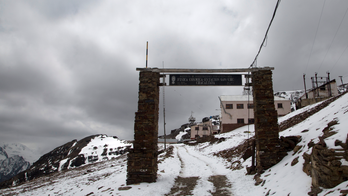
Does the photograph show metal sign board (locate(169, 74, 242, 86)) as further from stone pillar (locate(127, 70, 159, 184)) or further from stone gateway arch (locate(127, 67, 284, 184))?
stone pillar (locate(127, 70, 159, 184))

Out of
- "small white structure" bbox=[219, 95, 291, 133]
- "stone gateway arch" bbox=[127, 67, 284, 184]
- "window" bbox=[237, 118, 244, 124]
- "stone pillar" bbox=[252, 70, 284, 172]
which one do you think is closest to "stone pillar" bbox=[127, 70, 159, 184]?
"stone gateway arch" bbox=[127, 67, 284, 184]

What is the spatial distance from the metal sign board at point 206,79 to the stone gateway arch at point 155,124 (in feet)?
1.47

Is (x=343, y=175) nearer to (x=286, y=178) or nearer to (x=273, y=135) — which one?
(x=286, y=178)

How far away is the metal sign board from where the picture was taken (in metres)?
12.1

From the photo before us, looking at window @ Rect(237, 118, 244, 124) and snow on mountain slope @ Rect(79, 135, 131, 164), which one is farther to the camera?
snow on mountain slope @ Rect(79, 135, 131, 164)

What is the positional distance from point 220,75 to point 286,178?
21.5 ft

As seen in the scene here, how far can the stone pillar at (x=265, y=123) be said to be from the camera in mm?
10758

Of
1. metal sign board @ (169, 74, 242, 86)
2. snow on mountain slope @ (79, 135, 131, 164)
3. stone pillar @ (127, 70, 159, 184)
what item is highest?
metal sign board @ (169, 74, 242, 86)

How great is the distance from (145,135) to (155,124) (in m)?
0.90

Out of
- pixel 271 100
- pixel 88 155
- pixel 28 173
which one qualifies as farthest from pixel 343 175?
pixel 28 173

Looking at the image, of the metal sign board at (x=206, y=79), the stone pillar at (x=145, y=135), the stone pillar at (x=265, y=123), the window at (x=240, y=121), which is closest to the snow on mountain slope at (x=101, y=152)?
the window at (x=240, y=121)

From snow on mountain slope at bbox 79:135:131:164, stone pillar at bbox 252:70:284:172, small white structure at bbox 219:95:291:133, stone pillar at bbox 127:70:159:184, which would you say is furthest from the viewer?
snow on mountain slope at bbox 79:135:131:164

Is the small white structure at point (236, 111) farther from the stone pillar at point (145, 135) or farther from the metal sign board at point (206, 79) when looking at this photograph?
the stone pillar at point (145, 135)

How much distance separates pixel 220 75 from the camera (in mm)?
12203
